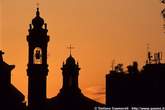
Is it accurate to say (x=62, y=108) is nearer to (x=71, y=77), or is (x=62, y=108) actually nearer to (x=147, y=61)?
(x=71, y=77)

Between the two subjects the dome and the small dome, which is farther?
the small dome

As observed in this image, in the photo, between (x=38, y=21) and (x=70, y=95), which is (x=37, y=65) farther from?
(x=70, y=95)

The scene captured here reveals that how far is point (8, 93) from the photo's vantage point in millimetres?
68750

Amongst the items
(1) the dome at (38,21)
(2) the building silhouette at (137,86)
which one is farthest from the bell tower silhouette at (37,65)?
(2) the building silhouette at (137,86)

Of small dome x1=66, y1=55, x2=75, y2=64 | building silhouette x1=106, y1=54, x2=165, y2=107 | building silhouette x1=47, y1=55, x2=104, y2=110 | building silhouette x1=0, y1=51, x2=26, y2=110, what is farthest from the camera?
small dome x1=66, y1=55, x2=75, y2=64

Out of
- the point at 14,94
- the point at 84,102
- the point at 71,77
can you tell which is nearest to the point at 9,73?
the point at 14,94

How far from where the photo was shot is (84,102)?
330 feet

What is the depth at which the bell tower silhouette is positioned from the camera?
71.8 metres

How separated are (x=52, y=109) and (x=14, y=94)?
28.1m

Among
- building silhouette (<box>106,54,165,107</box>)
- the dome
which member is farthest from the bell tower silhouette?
building silhouette (<box>106,54,165,107</box>)

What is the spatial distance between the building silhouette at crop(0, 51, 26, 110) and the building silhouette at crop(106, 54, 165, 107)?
17.3 meters

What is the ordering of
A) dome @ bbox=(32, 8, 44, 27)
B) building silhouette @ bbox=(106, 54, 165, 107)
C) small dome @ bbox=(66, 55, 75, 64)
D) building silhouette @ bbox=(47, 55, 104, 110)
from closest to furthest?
dome @ bbox=(32, 8, 44, 27) < building silhouette @ bbox=(106, 54, 165, 107) < building silhouette @ bbox=(47, 55, 104, 110) < small dome @ bbox=(66, 55, 75, 64)

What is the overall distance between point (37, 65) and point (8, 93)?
5.03 metres

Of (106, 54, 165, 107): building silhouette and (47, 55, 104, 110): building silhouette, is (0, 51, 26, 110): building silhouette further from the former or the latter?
(47, 55, 104, 110): building silhouette
